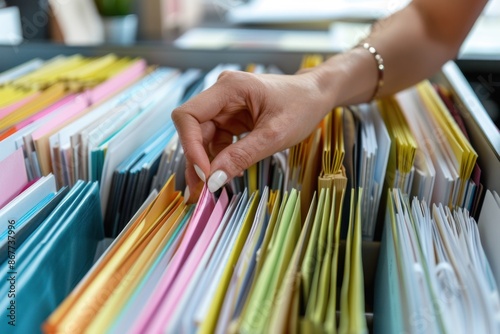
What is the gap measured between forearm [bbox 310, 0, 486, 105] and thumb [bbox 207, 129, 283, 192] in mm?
253

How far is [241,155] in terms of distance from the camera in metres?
0.73

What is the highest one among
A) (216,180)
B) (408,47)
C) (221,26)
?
(408,47)

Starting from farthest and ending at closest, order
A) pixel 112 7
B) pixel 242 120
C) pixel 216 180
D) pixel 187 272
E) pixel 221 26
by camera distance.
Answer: pixel 221 26 → pixel 112 7 → pixel 242 120 → pixel 216 180 → pixel 187 272

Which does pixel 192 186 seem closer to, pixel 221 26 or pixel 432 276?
pixel 432 276

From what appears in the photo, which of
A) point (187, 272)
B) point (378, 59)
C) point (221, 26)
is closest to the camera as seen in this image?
point (187, 272)

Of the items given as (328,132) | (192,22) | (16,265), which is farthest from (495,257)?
(192,22)

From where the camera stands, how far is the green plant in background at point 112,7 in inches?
67.5

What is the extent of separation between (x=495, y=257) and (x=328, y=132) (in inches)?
14.5

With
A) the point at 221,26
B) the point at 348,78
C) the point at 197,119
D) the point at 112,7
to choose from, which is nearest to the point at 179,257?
the point at 197,119

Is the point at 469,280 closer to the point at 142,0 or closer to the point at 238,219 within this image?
the point at 238,219

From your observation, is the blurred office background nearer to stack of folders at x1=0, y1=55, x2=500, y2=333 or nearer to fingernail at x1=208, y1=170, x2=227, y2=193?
stack of folders at x1=0, y1=55, x2=500, y2=333

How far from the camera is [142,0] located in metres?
1.88

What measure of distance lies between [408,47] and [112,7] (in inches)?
45.1

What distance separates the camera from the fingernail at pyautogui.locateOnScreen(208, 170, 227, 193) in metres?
0.70
